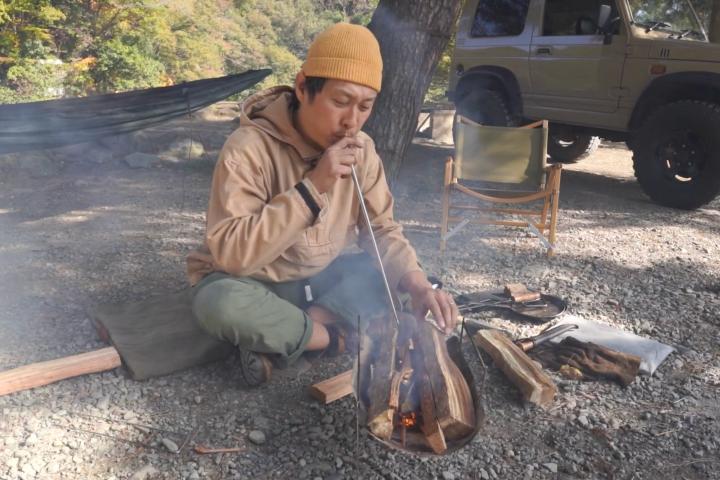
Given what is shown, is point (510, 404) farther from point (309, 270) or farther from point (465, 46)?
point (465, 46)

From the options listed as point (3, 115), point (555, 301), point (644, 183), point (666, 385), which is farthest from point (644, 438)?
point (3, 115)

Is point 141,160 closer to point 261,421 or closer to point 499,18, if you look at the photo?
point 499,18

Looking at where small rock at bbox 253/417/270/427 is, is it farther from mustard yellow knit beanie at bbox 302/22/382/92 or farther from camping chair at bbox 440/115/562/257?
camping chair at bbox 440/115/562/257

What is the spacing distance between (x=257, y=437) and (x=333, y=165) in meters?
0.94

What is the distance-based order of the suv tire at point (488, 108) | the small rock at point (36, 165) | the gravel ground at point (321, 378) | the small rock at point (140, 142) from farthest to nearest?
the small rock at point (140, 142) < the suv tire at point (488, 108) < the small rock at point (36, 165) < the gravel ground at point (321, 378)

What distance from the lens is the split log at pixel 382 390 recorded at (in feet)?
5.35

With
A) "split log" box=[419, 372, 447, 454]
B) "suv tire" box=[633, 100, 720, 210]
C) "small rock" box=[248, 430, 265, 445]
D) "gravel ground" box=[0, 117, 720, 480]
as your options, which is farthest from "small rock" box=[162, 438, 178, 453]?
"suv tire" box=[633, 100, 720, 210]

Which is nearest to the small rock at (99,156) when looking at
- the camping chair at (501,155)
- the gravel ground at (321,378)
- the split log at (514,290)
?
the gravel ground at (321,378)

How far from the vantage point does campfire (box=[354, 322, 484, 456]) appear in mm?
1636

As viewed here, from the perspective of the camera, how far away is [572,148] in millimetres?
7730

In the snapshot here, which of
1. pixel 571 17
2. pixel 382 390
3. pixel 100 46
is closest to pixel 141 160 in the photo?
pixel 571 17

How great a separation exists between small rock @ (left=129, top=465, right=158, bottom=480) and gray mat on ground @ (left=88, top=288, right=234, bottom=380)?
0.56 m

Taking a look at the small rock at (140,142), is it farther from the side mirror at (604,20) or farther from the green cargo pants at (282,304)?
the green cargo pants at (282,304)

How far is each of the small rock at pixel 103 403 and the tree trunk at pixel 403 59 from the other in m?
2.77
